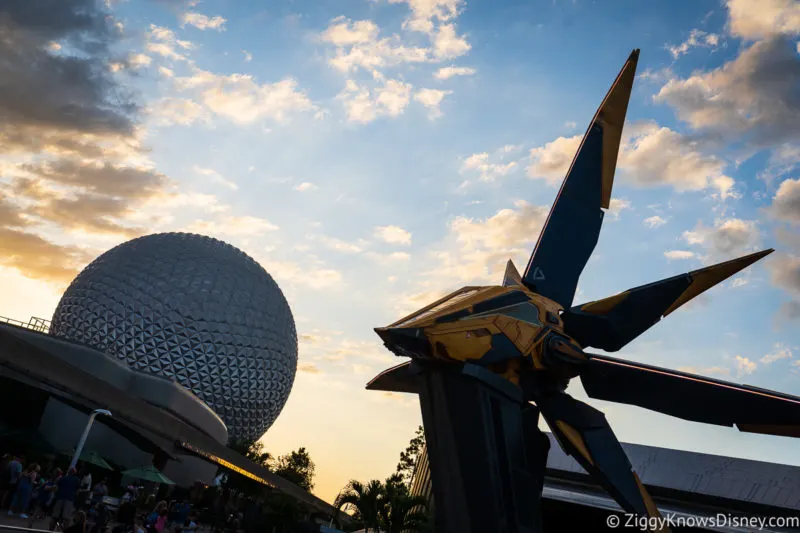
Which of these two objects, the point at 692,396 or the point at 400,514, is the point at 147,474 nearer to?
the point at 400,514

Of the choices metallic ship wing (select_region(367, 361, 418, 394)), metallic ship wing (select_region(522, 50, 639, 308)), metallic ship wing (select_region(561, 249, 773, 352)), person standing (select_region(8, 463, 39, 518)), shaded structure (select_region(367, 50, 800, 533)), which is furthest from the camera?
person standing (select_region(8, 463, 39, 518))

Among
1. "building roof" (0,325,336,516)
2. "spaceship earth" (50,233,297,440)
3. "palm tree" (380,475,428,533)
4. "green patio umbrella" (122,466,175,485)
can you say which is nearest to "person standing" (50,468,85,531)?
"building roof" (0,325,336,516)

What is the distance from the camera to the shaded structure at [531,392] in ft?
27.7

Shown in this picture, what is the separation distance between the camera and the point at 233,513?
21875 millimetres

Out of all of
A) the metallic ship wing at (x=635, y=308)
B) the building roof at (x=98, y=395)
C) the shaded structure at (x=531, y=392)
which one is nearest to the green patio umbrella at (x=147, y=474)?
the building roof at (x=98, y=395)

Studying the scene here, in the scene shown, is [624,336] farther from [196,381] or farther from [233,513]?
[196,381]

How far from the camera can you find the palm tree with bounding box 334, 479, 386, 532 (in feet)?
59.3

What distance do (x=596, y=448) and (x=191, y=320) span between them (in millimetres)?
24706

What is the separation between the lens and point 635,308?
9547 mm

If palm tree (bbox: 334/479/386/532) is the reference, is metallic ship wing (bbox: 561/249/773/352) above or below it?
above

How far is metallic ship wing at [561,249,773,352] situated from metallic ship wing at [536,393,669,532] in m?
1.08

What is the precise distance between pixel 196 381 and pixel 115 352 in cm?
385

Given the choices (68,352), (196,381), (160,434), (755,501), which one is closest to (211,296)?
(196,381)

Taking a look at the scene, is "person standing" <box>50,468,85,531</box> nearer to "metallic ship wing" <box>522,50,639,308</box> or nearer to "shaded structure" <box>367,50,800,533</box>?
"shaded structure" <box>367,50,800,533</box>
